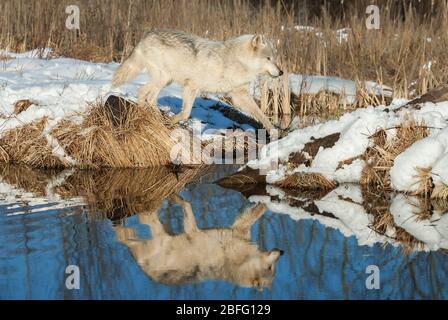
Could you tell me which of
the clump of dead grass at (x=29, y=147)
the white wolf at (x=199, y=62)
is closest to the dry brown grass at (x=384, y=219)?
the white wolf at (x=199, y=62)

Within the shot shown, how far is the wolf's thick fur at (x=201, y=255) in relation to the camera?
5039 millimetres

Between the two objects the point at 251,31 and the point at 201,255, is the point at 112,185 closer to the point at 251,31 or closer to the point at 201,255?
the point at 201,255

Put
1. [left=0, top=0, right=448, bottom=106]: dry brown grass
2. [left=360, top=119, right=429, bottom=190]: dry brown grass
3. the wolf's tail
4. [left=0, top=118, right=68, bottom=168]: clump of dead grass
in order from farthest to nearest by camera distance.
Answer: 1. [left=0, top=0, right=448, bottom=106]: dry brown grass
2. the wolf's tail
3. [left=0, top=118, right=68, bottom=168]: clump of dead grass
4. [left=360, top=119, right=429, bottom=190]: dry brown grass

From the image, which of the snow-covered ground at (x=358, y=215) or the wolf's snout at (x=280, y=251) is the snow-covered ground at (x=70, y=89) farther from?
the wolf's snout at (x=280, y=251)

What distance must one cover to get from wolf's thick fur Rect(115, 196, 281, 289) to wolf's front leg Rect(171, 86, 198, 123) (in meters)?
3.11

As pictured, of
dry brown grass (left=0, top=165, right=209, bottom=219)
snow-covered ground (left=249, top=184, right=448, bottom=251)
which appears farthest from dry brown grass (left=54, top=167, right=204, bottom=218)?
snow-covered ground (left=249, top=184, right=448, bottom=251)

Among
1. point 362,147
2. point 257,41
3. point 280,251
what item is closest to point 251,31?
point 257,41

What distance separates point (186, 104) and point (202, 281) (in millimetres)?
4757

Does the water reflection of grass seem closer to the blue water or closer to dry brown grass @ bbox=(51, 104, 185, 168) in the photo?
the blue water

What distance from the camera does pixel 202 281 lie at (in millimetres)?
4953

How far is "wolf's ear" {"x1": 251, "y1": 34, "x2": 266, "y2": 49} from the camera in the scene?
9.45 metres

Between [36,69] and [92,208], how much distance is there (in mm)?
6073

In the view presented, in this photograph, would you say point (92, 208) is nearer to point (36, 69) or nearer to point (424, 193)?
point (424, 193)
